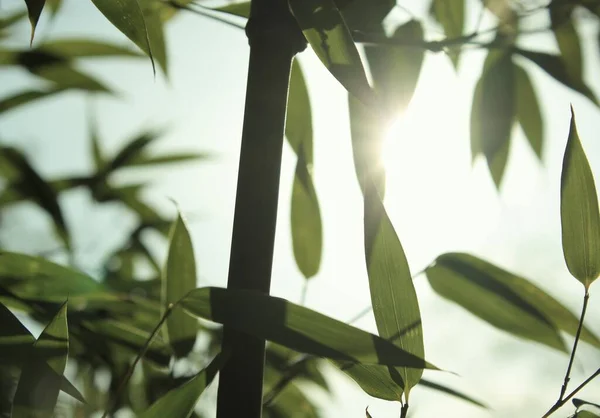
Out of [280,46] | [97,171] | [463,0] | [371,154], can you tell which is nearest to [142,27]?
[280,46]

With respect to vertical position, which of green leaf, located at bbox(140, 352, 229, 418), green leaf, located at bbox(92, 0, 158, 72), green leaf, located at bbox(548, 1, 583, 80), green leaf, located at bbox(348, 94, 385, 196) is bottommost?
green leaf, located at bbox(140, 352, 229, 418)

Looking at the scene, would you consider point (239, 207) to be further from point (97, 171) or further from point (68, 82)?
point (97, 171)

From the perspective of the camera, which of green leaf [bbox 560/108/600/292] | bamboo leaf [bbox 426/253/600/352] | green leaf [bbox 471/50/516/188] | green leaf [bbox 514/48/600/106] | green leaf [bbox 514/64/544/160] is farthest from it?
green leaf [bbox 514/64/544/160]

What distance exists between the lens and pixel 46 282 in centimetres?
73

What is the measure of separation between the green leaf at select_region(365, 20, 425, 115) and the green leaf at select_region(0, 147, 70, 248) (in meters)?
0.68

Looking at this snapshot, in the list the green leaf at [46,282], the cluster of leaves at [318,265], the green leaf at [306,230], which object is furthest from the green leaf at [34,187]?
the green leaf at [306,230]

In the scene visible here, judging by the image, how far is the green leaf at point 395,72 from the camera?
0.76m

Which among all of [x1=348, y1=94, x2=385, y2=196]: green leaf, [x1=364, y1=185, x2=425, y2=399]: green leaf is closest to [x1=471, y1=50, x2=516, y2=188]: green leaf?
[x1=348, y1=94, x2=385, y2=196]: green leaf

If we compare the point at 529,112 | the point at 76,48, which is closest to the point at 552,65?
the point at 529,112

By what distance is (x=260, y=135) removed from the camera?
51cm

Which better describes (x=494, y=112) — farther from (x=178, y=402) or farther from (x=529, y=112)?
(x=178, y=402)

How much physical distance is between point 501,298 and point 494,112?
33 centimetres

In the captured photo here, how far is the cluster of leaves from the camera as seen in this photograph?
0.50m

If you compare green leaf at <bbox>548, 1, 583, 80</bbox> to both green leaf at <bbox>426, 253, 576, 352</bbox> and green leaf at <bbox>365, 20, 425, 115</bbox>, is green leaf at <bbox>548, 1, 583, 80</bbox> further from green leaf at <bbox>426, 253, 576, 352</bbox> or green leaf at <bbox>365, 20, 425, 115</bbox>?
green leaf at <bbox>426, 253, 576, 352</bbox>
